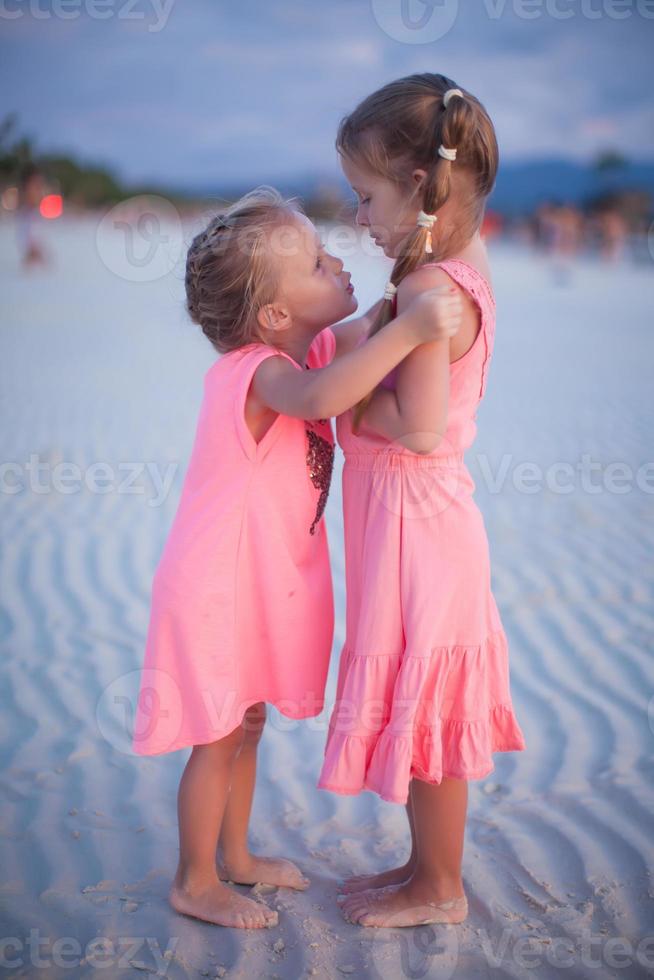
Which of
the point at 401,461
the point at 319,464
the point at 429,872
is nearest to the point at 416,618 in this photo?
the point at 401,461

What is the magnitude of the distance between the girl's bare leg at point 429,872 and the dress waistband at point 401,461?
845mm

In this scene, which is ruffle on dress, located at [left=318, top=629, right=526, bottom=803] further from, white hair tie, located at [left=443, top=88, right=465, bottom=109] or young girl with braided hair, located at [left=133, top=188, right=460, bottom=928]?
white hair tie, located at [left=443, top=88, right=465, bottom=109]

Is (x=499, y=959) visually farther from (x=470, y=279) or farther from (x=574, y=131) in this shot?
(x=574, y=131)

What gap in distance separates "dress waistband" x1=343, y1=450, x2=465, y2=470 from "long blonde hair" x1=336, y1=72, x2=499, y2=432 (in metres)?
0.11

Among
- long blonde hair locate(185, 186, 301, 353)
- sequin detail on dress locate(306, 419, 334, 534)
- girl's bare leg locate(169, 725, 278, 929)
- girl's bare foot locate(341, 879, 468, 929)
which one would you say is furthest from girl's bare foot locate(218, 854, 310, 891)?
long blonde hair locate(185, 186, 301, 353)

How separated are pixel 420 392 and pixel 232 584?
2.31ft

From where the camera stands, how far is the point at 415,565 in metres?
2.12

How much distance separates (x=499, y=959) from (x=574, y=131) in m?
60.3

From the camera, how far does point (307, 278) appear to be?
2154 mm

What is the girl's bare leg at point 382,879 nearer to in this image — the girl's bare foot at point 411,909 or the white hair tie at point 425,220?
the girl's bare foot at point 411,909

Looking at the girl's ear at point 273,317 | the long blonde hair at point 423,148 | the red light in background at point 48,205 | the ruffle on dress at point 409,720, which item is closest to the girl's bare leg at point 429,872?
the ruffle on dress at point 409,720

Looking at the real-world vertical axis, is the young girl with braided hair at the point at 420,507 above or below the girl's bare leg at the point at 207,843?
above

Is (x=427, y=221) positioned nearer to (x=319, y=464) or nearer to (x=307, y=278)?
(x=307, y=278)

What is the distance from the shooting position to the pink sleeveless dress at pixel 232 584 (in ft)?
7.08
